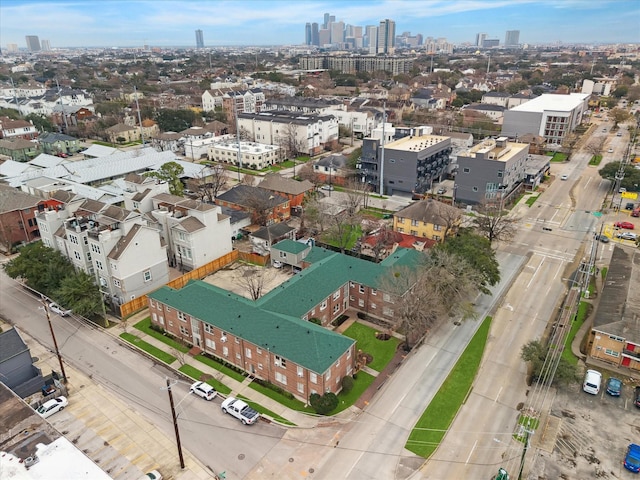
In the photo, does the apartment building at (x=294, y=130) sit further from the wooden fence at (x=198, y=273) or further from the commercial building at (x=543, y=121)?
the wooden fence at (x=198, y=273)

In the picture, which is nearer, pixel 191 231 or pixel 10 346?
pixel 10 346

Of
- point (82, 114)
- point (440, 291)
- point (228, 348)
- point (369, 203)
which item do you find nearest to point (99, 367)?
point (228, 348)

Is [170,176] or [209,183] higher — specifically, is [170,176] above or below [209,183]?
above

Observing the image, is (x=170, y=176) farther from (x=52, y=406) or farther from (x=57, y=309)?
(x=52, y=406)

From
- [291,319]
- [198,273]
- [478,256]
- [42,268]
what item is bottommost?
[198,273]

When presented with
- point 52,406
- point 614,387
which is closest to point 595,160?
point 614,387

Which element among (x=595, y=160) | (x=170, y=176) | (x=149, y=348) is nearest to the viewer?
(x=149, y=348)

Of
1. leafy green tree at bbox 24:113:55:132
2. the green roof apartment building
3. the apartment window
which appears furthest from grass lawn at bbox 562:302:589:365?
leafy green tree at bbox 24:113:55:132

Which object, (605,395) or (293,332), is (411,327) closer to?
(293,332)

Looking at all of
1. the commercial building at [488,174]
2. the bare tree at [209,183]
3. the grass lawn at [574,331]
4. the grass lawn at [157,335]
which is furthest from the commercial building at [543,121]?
the grass lawn at [157,335]
